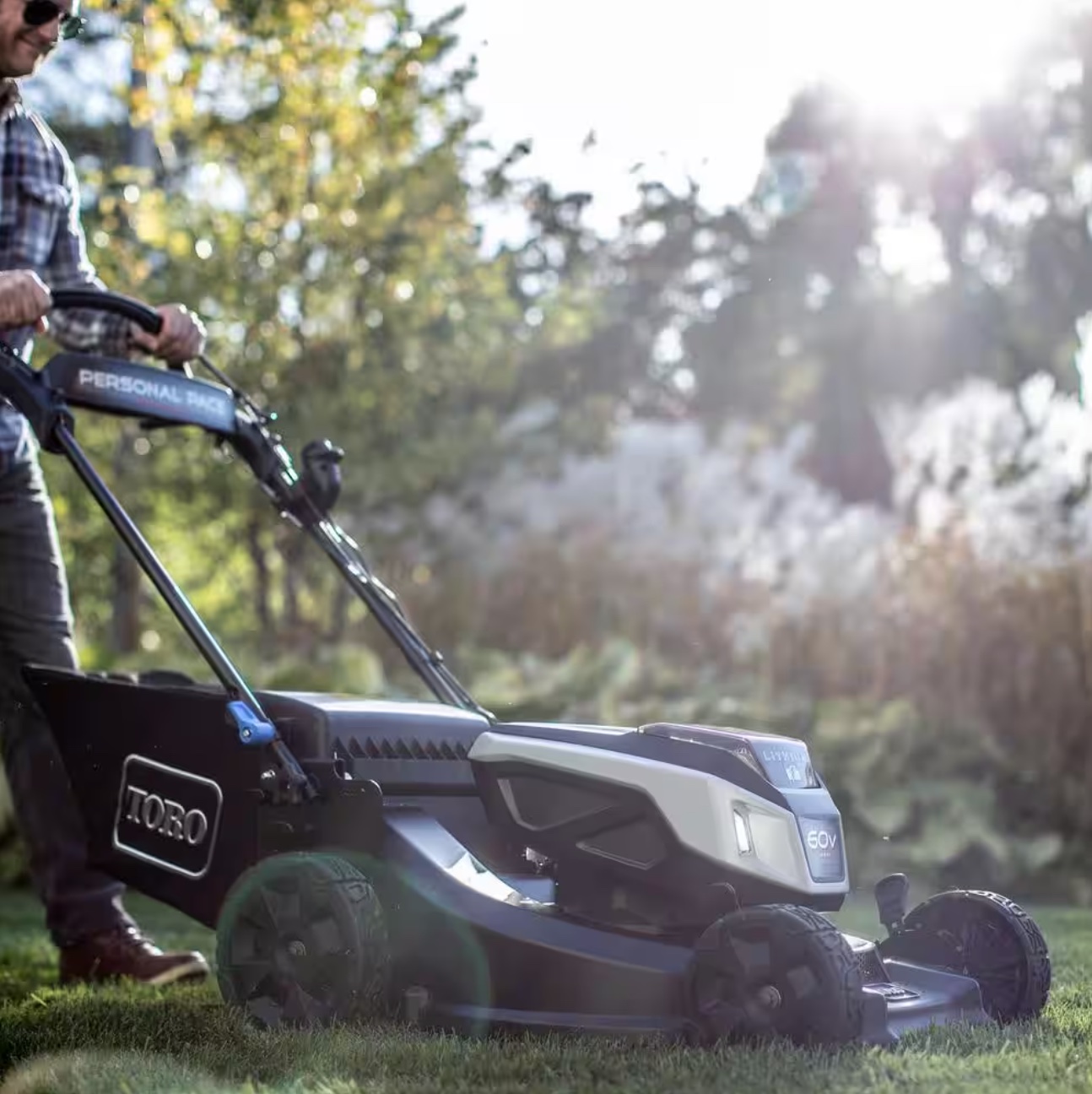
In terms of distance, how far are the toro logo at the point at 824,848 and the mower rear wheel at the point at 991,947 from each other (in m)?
0.26

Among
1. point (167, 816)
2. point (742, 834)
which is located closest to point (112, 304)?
point (167, 816)

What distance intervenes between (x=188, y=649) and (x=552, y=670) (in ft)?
8.00

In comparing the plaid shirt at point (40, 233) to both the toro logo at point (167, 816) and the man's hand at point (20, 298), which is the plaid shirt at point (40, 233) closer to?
the man's hand at point (20, 298)

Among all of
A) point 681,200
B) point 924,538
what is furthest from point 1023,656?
point 681,200

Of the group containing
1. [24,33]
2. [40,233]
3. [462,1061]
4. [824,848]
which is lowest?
[462,1061]

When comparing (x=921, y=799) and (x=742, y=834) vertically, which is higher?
(x=742, y=834)

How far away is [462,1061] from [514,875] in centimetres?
47

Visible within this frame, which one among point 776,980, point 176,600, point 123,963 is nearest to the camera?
point 776,980

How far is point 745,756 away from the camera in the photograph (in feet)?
7.61

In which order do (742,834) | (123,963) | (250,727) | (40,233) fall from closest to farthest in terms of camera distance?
1. (742,834)
2. (250,727)
3. (123,963)
4. (40,233)

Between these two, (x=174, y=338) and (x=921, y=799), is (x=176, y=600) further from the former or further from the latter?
(x=921, y=799)

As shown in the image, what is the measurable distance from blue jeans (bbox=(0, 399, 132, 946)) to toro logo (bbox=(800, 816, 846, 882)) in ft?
4.71

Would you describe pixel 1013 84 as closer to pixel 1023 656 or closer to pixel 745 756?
pixel 1023 656

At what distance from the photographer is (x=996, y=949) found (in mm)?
2496
